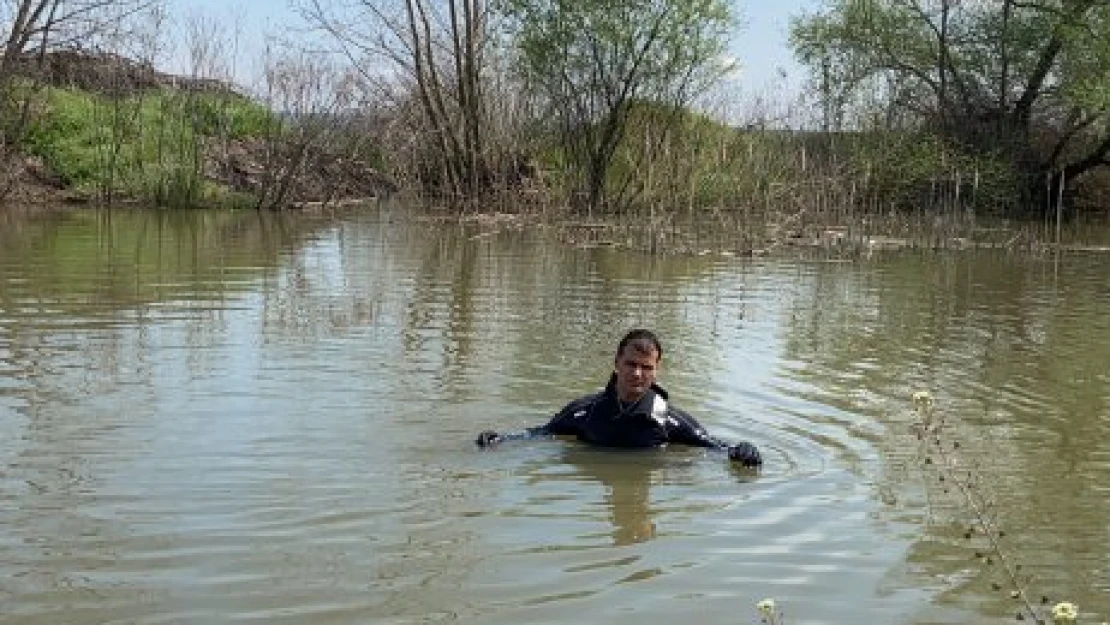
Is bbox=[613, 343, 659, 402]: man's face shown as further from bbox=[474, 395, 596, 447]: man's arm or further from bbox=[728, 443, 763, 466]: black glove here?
bbox=[728, 443, 763, 466]: black glove

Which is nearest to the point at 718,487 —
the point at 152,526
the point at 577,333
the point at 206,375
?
the point at 152,526

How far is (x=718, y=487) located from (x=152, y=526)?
9.38 ft

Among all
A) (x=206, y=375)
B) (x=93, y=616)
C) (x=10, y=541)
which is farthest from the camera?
(x=206, y=375)

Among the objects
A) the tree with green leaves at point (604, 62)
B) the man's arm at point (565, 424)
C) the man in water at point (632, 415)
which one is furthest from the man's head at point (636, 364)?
the tree with green leaves at point (604, 62)

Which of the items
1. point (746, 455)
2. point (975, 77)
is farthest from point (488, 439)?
point (975, 77)

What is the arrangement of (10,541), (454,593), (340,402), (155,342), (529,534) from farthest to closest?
1. (155,342)
2. (340,402)
3. (529,534)
4. (10,541)
5. (454,593)

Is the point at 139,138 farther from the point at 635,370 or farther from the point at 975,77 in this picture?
the point at 635,370

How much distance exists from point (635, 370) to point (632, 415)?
0.91 feet

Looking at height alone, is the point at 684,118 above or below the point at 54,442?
above

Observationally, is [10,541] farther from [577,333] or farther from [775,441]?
[577,333]

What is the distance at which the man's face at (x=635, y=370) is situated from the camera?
26.1 feet

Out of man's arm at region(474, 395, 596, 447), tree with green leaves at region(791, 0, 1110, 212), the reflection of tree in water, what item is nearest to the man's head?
man's arm at region(474, 395, 596, 447)

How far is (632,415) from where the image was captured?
316 inches

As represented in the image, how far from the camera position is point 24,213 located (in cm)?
2777
